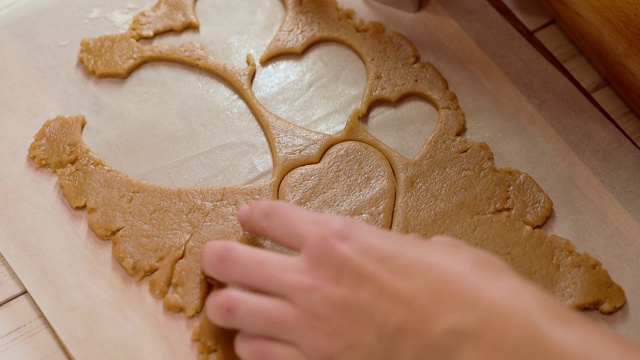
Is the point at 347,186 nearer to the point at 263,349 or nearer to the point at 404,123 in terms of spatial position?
the point at 404,123

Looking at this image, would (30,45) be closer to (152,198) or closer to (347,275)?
(152,198)

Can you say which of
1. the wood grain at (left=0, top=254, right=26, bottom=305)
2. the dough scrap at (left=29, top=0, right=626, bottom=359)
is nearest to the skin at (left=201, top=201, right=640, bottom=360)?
the dough scrap at (left=29, top=0, right=626, bottom=359)

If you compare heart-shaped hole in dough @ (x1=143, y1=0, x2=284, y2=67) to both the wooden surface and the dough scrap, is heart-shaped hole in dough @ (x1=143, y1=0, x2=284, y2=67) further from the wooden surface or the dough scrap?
the wooden surface

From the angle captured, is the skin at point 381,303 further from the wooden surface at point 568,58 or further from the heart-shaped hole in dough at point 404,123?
the wooden surface at point 568,58

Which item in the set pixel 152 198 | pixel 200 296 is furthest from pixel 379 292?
pixel 152 198

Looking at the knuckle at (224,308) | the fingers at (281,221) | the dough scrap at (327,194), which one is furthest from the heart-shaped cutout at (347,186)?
the knuckle at (224,308)
